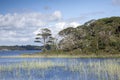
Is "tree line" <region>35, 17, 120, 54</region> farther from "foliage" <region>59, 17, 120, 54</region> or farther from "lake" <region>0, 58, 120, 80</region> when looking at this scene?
"lake" <region>0, 58, 120, 80</region>

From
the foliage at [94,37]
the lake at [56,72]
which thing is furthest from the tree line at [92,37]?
the lake at [56,72]

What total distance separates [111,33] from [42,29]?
2159 cm

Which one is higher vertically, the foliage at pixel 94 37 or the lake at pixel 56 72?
the foliage at pixel 94 37

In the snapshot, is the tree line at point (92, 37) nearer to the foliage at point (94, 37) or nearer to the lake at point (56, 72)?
the foliage at point (94, 37)

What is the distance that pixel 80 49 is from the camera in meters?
60.2

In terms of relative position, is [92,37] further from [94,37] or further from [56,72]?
[56,72]

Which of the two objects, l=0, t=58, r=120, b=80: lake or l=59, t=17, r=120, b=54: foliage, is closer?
l=0, t=58, r=120, b=80: lake

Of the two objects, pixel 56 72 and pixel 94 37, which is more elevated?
pixel 94 37

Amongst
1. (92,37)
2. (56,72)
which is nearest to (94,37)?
(92,37)

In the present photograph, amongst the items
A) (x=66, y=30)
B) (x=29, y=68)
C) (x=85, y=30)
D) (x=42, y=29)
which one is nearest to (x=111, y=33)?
(x=85, y=30)

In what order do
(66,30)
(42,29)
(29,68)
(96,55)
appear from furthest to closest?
(42,29), (66,30), (96,55), (29,68)

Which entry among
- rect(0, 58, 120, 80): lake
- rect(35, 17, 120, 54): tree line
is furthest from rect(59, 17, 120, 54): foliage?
rect(0, 58, 120, 80): lake

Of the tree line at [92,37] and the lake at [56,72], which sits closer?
the lake at [56,72]

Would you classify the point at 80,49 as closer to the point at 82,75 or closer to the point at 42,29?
the point at 42,29
